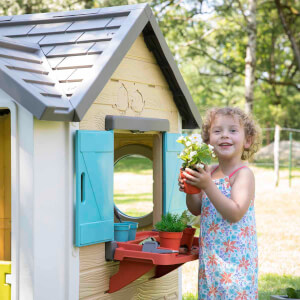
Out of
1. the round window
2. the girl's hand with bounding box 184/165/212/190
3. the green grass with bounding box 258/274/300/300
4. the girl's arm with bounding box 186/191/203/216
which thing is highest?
the girl's hand with bounding box 184/165/212/190

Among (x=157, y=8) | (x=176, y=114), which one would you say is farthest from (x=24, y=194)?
(x=157, y=8)

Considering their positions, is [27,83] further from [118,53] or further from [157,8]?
[157,8]

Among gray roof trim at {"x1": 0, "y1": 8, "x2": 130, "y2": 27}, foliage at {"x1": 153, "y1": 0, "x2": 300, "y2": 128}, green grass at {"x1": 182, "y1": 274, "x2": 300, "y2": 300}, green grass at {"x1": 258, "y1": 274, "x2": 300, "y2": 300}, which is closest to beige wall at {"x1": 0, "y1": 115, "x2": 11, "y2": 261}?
gray roof trim at {"x1": 0, "y1": 8, "x2": 130, "y2": 27}

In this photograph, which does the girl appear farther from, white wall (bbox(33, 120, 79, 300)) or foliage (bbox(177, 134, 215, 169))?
white wall (bbox(33, 120, 79, 300))

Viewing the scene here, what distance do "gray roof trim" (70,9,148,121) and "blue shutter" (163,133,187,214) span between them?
979 mm

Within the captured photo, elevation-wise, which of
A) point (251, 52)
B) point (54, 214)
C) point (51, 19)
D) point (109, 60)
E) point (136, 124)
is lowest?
point (54, 214)

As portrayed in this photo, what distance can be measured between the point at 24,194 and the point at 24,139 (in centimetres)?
33

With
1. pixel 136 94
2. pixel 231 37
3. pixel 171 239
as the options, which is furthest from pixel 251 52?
pixel 171 239

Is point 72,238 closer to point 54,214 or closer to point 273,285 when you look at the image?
point 54,214

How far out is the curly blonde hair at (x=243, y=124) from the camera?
3.97 metres

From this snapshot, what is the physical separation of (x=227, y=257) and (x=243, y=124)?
0.89 m

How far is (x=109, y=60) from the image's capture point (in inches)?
156

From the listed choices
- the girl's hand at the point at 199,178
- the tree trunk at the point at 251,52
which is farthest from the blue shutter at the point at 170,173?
the tree trunk at the point at 251,52

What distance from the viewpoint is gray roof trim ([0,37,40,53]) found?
12.9 feet
